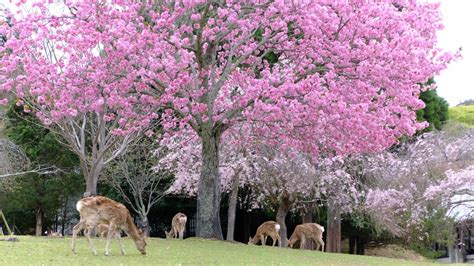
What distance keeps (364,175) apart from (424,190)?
255 cm

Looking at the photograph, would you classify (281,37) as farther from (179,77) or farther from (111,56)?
(111,56)

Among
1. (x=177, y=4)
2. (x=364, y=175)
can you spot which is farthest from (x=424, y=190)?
(x=177, y=4)

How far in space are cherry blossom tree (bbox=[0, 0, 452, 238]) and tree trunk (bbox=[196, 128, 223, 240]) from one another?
815 millimetres

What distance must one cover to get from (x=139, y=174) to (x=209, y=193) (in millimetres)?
14801

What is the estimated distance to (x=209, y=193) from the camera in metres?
16.7

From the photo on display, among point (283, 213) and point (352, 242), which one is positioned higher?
point (283, 213)

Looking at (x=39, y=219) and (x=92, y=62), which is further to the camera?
(x=39, y=219)

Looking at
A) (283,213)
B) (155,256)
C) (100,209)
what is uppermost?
(283,213)

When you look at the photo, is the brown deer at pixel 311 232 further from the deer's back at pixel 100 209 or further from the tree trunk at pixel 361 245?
the deer's back at pixel 100 209

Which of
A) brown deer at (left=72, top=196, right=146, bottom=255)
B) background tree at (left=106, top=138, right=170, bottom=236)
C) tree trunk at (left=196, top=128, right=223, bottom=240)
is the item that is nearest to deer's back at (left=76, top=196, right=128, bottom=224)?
brown deer at (left=72, top=196, right=146, bottom=255)

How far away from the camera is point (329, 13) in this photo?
46.4 ft

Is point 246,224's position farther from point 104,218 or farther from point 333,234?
point 104,218

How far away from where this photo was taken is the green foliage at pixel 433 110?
30.6m

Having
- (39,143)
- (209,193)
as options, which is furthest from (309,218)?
Result: (39,143)
